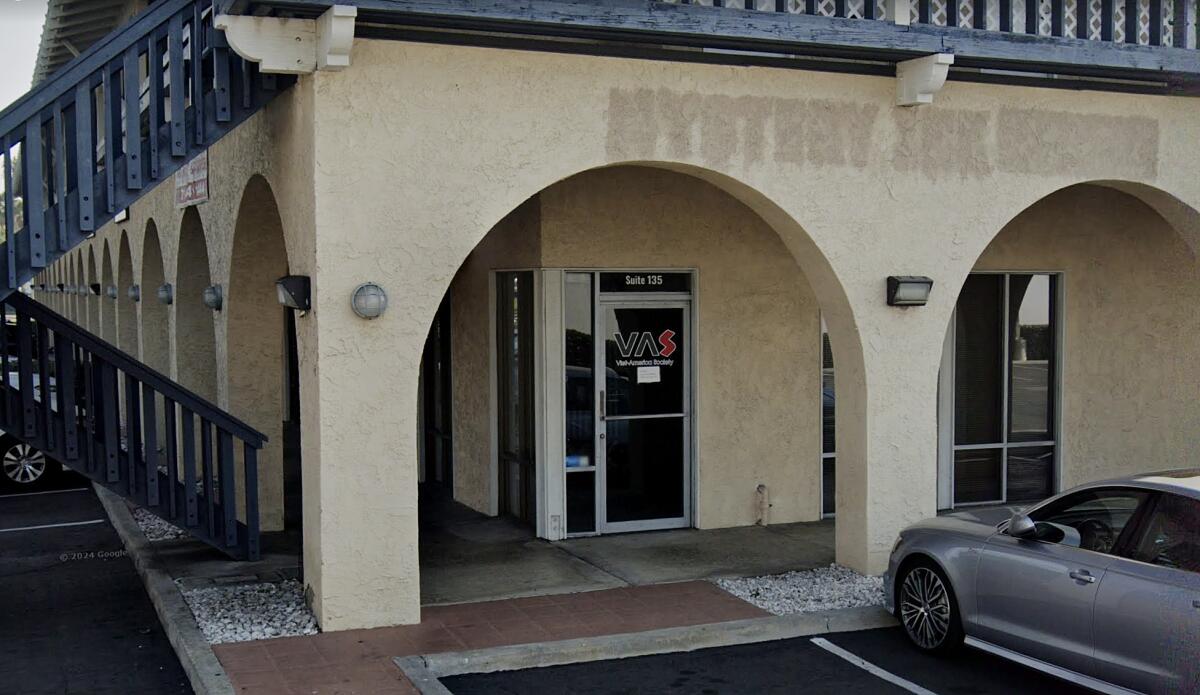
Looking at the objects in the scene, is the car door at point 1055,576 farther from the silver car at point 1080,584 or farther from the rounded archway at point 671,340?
the rounded archway at point 671,340

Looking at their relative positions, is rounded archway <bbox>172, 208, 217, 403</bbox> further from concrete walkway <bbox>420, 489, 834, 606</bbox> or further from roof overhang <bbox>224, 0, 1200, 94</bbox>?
roof overhang <bbox>224, 0, 1200, 94</bbox>

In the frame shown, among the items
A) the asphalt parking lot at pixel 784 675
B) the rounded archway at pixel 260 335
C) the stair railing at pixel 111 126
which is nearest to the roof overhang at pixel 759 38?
the stair railing at pixel 111 126

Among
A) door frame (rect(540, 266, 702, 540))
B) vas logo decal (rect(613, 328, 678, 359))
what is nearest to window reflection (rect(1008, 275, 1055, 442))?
vas logo decal (rect(613, 328, 678, 359))

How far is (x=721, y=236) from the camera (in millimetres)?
11156

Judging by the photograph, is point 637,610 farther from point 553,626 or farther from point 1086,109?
point 1086,109

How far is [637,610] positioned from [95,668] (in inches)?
144

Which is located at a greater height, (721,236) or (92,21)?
(92,21)

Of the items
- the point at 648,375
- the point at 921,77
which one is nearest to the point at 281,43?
the point at 921,77

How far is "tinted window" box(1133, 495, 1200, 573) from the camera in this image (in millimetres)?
6086

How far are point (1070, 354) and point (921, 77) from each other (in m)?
4.78

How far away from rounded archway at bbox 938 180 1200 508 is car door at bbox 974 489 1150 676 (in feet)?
17.1

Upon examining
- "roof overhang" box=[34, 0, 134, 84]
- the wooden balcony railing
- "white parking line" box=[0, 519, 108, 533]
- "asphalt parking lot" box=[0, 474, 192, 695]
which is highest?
"roof overhang" box=[34, 0, 134, 84]

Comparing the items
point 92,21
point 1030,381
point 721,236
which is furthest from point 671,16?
point 92,21

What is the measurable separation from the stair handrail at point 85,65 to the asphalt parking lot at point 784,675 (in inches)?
176
